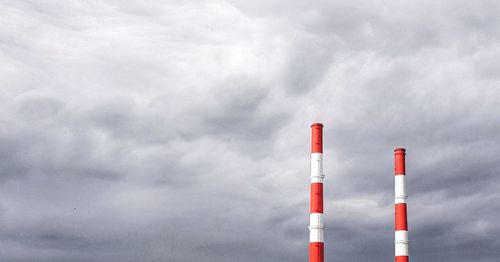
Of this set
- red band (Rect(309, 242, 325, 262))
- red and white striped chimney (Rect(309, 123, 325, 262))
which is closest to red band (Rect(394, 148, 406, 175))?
red and white striped chimney (Rect(309, 123, 325, 262))

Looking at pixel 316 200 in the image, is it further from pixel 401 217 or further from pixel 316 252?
pixel 401 217

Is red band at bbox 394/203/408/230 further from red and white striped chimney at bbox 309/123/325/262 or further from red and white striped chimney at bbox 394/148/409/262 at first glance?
red and white striped chimney at bbox 309/123/325/262

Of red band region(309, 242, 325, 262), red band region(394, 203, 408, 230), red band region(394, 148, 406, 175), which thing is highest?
red band region(394, 148, 406, 175)

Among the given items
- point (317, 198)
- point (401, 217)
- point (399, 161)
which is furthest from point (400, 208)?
point (317, 198)

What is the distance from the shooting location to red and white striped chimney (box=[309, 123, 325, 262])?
101 ft

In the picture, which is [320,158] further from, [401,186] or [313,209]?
[401,186]

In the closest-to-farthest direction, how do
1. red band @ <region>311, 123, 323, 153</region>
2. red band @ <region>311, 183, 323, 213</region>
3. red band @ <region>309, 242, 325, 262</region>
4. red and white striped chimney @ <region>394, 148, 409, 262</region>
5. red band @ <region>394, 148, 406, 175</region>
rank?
red band @ <region>309, 242, 325, 262</region> → red band @ <region>311, 183, 323, 213</region> → red band @ <region>311, 123, 323, 153</region> → red and white striped chimney @ <region>394, 148, 409, 262</region> → red band @ <region>394, 148, 406, 175</region>

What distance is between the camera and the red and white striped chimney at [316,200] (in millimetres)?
30828

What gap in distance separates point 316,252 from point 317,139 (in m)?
5.82

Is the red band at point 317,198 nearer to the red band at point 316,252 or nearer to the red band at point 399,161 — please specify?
the red band at point 316,252

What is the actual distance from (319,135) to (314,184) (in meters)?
2.62

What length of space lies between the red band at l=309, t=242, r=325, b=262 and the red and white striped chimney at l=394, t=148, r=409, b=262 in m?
5.44

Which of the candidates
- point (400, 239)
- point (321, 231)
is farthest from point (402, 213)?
point (321, 231)

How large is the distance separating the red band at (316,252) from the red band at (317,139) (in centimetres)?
486
